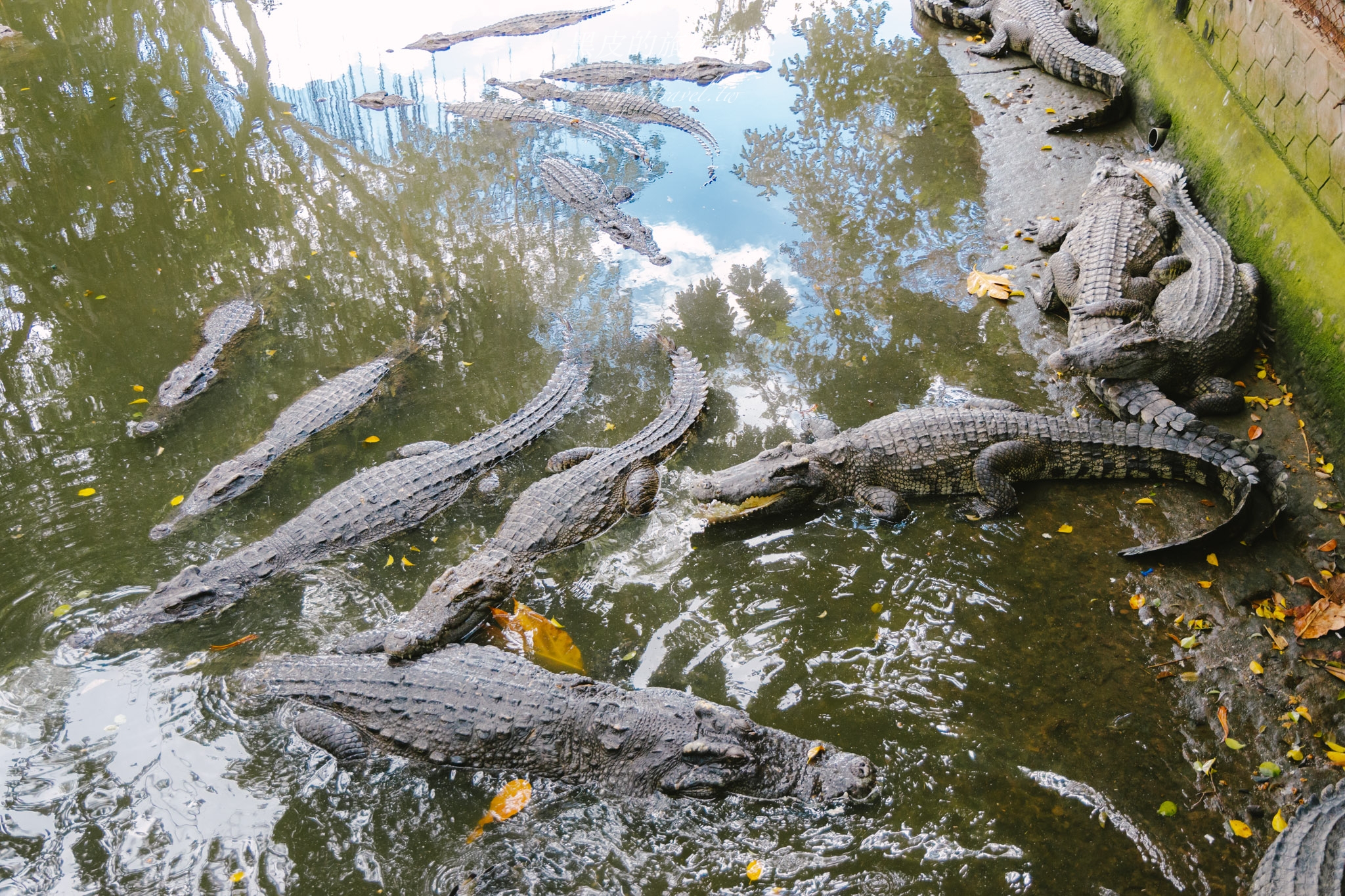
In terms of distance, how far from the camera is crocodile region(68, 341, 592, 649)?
168 inches

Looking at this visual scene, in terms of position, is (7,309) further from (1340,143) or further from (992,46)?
(992,46)

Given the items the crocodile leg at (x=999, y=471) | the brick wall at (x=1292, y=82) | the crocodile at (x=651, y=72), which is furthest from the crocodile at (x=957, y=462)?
the crocodile at (x=651, y=72)

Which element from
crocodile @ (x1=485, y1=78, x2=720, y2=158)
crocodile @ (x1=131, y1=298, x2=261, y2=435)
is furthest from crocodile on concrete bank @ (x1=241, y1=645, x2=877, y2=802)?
crocodile @ (x1=485, y1=78, x2=720, y2=158)

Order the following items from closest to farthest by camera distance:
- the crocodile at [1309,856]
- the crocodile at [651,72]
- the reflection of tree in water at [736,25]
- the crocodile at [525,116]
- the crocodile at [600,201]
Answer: the crocodile at [1309,856] < the crocodile at [600,201] < the crocodile at [525,116] < the crocodile at [651,72] < the reflection of tree in water at [736,25]

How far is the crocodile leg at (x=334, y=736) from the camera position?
145 inches

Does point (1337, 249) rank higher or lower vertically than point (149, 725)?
higher

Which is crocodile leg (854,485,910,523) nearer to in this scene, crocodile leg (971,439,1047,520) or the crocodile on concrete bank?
crocodile leg (971,439,1047,520)

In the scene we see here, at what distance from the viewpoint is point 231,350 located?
6.14 metres

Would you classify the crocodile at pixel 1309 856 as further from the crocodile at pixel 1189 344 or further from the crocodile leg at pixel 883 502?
the crocodile at pixel 1189 344

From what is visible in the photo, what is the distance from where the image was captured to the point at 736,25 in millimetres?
11859

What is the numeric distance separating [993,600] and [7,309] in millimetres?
7920

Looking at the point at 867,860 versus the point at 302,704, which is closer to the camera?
the point at 867,860

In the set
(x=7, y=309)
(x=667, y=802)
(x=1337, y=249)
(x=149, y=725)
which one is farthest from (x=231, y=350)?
(x=1337, y=249)

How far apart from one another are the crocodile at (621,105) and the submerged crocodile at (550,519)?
478cm
